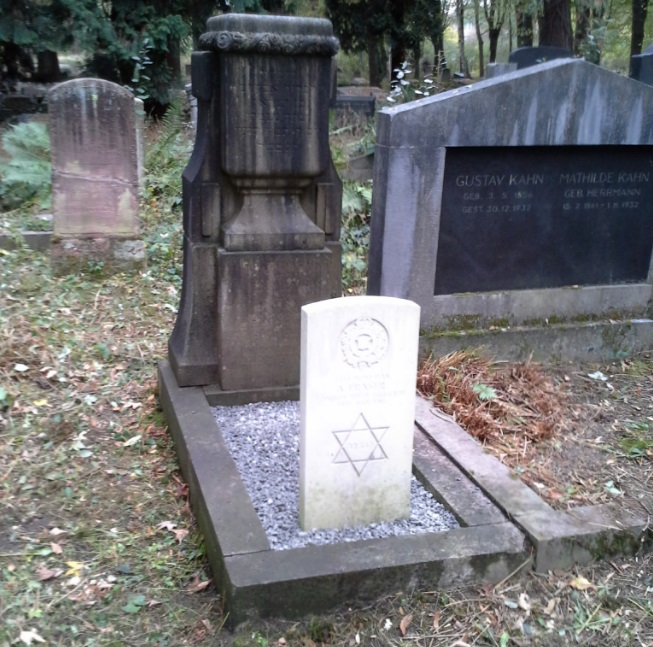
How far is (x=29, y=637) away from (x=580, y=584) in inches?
90.4

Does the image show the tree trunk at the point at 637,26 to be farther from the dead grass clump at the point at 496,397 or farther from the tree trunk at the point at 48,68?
the dead grass clump at the point at 496,397

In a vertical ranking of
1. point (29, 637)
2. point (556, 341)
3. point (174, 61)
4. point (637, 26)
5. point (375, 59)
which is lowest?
point (29, 637)

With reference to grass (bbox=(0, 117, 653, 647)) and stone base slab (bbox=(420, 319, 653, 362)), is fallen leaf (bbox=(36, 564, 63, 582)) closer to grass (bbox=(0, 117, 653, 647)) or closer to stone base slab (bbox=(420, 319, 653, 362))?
grass (bbox=(0, 117, 653, 647))

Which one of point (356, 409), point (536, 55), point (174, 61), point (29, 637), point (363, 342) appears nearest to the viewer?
point (29, 637)

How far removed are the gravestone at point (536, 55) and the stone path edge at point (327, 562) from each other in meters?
8.22

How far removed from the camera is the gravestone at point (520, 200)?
5.09 metres

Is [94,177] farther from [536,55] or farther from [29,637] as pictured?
[536,55]

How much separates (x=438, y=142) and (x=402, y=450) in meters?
2.47

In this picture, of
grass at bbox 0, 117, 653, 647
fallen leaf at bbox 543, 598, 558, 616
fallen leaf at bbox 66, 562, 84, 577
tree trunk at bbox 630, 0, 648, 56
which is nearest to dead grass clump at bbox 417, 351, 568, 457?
grass at bbox 0, 117, 653, 647

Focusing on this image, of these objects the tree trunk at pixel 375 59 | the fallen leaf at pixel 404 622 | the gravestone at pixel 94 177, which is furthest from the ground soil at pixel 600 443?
the tree trunk at pixel 375 59

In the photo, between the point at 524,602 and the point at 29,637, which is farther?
the point at 524,602

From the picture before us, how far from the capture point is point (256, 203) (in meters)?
4.46

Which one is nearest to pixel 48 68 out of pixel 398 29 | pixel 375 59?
pixel 375 59

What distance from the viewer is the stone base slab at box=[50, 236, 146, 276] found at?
7234 millimetres
